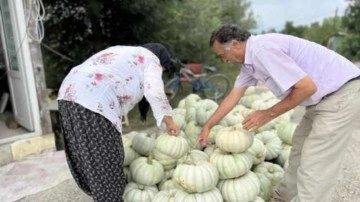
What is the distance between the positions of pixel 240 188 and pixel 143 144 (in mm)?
838

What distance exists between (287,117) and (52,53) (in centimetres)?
528

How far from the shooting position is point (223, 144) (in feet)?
9.22

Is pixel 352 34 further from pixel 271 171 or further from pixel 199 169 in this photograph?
pixel 199 169

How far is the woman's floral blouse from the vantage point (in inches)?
100

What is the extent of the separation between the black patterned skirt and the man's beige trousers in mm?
1271

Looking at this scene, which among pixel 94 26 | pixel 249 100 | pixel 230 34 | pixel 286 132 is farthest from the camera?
pixel 94 26

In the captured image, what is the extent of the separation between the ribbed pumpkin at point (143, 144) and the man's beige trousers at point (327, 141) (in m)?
1.14

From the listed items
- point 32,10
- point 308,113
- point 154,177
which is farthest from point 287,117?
point 32,10

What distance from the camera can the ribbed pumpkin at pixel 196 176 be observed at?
8.41 feet

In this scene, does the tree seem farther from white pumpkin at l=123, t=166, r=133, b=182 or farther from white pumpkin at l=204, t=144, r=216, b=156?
white pumpkin at l=123, t=166, r=133, b=182

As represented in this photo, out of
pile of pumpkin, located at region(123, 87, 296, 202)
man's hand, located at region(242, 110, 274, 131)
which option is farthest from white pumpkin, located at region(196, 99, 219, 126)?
man's hand, located at region(242, 110, 274, 131)

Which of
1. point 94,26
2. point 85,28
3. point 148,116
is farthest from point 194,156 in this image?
point 85,28

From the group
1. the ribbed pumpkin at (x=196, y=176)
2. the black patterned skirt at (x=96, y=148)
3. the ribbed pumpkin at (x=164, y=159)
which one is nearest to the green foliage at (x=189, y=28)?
the ribbed pumpkin at (x=164, y=159)

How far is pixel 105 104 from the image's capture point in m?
2.56
